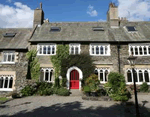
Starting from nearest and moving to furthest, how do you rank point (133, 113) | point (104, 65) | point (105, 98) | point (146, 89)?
point (133, 113) → point (105, 98) → point (146, 89) → point (104, 65)

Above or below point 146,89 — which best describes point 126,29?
above

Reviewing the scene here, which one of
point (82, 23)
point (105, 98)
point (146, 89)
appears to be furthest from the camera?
point (82, 23)

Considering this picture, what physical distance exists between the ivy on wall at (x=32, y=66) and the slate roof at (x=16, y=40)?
4.06 ft

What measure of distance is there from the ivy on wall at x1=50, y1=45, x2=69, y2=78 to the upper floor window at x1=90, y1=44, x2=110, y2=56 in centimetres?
334

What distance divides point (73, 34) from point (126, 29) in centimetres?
809

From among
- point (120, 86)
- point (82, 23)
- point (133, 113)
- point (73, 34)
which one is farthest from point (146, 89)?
point (82, 23)

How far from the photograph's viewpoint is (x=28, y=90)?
12750 mm

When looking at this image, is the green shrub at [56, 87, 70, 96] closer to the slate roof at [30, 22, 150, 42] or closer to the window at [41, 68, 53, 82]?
the window at [41, 68, 53, 82]

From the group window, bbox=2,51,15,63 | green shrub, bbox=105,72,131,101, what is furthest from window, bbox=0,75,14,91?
green shrub, bbox=105,72,131,101

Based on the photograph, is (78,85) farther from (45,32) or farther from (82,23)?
(82,23)

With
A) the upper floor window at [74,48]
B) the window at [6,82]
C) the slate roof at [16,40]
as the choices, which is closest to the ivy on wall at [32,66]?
the slate roof at [16,40]

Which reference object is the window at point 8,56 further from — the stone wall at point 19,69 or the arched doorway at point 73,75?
the arched doorway at point 73,75

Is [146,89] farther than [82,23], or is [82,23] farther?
[82,23]

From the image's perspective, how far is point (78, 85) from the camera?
14531mm
